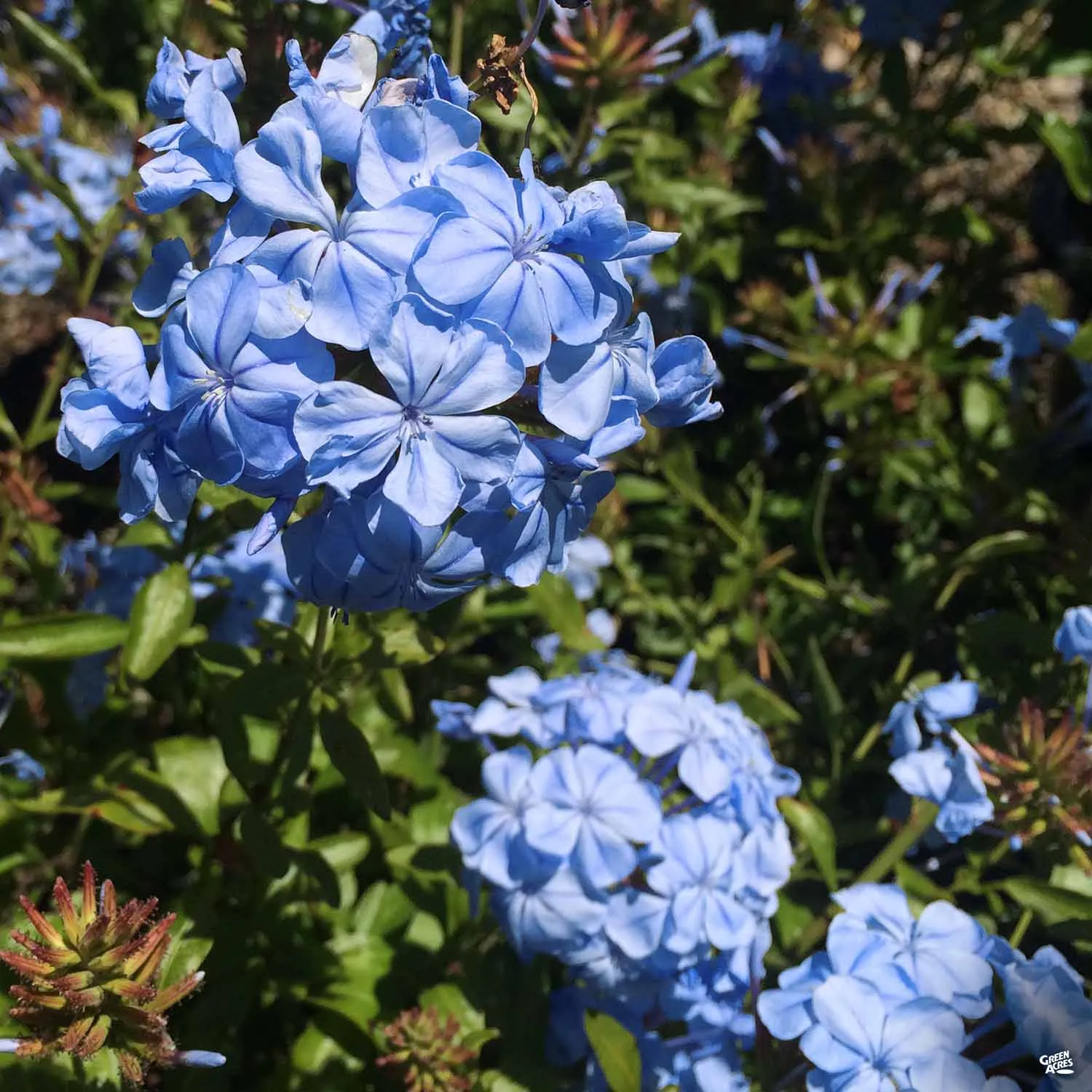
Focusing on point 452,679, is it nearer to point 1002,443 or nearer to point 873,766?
point 873,766

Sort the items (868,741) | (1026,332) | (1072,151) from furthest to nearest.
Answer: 1. (1072,151)
2. (1026,332)
3. (868,741)

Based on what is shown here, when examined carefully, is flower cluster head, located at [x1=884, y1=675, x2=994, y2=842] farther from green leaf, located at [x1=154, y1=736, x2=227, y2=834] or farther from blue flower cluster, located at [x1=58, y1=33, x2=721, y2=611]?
green leaf, located at [x1=154, y1=736, x2=227, y2=834]

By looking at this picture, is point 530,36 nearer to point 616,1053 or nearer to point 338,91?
point 338,91

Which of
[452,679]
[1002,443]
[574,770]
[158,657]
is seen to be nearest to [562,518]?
[574,770]

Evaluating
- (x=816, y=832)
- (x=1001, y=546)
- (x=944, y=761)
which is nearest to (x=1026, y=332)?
(x=1001, y=546)

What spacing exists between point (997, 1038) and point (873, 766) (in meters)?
0.71

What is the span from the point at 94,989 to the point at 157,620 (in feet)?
2.22

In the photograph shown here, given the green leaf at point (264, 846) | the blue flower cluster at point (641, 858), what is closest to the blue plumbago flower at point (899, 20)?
the blue flower cluster at point (641, 858)

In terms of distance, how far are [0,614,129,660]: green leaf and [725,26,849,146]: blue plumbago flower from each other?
8.10 feet

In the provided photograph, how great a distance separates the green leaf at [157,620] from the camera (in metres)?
1.61

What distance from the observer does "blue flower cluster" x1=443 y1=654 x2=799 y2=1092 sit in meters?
1.57

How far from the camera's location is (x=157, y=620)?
166 centimetres

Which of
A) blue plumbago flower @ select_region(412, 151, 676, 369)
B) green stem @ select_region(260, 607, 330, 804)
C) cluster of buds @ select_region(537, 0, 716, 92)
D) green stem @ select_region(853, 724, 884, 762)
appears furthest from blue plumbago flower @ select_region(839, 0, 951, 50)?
green stem @ select_region(260, 607, 330, 804)

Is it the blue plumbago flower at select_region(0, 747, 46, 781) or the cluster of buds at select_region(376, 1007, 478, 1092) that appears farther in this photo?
the blue plumbago flower at select_region(0, 747, 46, 781)
